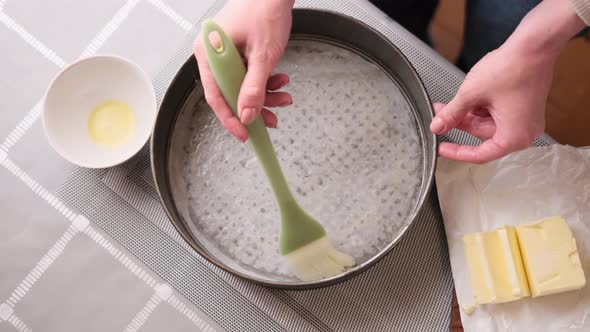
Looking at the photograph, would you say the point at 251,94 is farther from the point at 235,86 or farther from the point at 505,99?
the point at 505,99

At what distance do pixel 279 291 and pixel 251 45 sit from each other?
0.94 feet

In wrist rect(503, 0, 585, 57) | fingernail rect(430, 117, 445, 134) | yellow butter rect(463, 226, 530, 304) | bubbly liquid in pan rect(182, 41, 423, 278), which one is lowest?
yellow butter rect(463, 226, 530, 304)

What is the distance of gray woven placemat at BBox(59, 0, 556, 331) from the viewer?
0.66 meters

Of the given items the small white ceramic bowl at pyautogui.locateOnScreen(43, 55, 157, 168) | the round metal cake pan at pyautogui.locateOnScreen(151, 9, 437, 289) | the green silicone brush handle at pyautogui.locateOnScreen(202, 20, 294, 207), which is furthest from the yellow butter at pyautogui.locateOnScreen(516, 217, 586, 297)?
the small white ceramic bowl at pyautogui.locateOnScreen(43, 55, 157, 168)

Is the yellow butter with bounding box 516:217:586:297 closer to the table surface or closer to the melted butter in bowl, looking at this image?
the table surface

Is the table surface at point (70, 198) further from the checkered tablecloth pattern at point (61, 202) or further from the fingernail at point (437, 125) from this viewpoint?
the fingernail at point (437, 125)

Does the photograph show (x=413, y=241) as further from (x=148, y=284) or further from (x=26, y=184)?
(x=26, y=184)

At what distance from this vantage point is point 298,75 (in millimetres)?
683

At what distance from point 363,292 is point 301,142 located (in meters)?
0.19

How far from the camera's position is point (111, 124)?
27.6 inches

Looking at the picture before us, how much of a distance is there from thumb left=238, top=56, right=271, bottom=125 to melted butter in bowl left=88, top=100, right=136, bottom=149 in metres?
0.23

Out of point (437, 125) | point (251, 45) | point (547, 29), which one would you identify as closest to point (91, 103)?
point (251, 45)

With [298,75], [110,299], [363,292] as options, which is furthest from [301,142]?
[110,299]

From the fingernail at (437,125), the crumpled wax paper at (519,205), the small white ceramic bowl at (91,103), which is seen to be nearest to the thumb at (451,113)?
the fingernail at (437,125)
